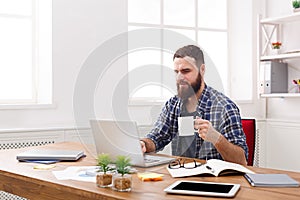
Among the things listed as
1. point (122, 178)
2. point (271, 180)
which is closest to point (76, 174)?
point (122, 178)

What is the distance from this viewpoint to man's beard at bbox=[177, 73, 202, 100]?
244cm

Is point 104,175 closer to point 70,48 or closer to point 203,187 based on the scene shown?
point 203,187

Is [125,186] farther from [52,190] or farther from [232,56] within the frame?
[232,56]

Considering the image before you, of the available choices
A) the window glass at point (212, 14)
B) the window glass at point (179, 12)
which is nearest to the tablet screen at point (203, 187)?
the window glass at point (179, 12)

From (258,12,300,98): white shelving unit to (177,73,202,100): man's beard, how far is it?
1434 mm

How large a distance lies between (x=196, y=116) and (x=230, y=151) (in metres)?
0.36

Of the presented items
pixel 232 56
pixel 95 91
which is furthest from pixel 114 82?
pixel 232 56

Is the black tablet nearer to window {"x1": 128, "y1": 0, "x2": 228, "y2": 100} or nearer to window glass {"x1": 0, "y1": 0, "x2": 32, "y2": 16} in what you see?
window {"x1": 128, "y1": 0, "x2": 228, "y2": 100}

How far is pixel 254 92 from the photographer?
13.7ft

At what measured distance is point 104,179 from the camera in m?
1.49

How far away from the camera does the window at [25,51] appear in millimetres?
3191

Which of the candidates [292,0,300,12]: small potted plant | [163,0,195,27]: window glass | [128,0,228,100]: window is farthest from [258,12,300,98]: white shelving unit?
[163,0,195,27]: window glass

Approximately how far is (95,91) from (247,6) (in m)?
1.80

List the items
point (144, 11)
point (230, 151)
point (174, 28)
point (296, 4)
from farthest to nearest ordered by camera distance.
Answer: point (174, 28) → point (144, 11) → point (296, 4) → point (230, 151)
